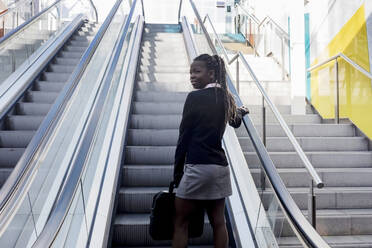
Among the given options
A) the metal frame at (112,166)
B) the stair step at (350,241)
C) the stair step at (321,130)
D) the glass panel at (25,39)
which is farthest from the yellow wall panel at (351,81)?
the glass panel at (25,39)

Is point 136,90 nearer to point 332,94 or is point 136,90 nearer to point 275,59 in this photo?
point 332,94

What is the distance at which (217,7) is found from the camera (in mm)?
22562

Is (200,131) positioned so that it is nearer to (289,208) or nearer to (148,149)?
(289,208)

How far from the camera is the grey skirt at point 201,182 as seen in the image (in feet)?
6.97

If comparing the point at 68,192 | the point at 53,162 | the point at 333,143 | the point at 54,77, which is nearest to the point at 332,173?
the point at 333,143

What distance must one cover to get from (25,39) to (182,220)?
487cm

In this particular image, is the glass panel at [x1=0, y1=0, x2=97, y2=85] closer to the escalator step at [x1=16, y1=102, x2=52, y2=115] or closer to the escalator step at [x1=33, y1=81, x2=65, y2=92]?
the escalator step at [x1=33, y1=81, x2=65, y2=92]

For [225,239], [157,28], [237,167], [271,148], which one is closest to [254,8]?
[157,28]

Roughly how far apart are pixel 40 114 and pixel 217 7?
19169mm

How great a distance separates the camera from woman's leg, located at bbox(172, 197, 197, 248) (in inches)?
86.0

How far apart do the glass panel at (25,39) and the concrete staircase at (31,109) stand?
362 millimetres

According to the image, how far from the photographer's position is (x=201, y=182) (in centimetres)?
212

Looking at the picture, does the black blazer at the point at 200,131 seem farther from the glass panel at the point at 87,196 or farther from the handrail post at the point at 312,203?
the handrail post at the point at 312,203

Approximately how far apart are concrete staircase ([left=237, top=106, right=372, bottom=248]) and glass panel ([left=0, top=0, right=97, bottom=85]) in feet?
11.2
